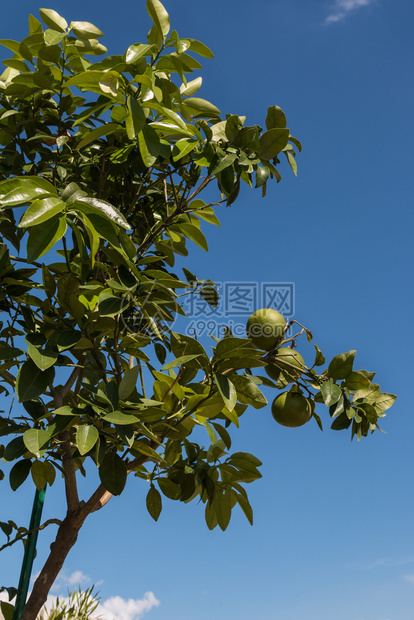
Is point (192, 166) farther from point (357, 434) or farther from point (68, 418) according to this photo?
point (357, 434)

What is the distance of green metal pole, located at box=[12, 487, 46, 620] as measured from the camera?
1.57m

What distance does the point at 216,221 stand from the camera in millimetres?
1904

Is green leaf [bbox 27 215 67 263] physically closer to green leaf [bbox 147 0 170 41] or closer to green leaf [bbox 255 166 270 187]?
green leaf [bbox 255 166 270 187]

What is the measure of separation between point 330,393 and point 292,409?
14 cm

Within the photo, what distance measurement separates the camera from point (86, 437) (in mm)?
1122

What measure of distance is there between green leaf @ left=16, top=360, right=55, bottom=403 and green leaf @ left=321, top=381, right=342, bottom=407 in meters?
0.66

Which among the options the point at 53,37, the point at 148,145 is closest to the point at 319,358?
the point at 148,145

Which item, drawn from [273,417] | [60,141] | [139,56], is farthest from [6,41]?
[273,417]

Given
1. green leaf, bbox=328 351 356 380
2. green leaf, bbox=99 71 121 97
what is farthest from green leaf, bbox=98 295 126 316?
green leaf, bbox=328 351 356 380

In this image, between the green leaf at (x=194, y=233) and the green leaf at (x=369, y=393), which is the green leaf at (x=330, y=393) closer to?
the green leaf at (x=369, y=393)

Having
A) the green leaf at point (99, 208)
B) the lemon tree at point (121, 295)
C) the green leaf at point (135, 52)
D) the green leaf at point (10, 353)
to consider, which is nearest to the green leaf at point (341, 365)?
the lemon tree at point (121, 295)

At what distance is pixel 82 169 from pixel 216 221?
495 millimetres

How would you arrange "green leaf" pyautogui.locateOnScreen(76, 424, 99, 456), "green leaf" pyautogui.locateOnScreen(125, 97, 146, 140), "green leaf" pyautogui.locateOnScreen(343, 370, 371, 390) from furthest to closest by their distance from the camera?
"green leaf" pyautogui.locateOnScreen(343, 370, 371, 390) < "green leaf" pyautogui.locateOnScreen(125, 97, 146, 140) < "green leaf" pyautogui.locateOnScreen(76, 424, 99, 456)

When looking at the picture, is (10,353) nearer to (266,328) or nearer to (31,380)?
(31,380)
